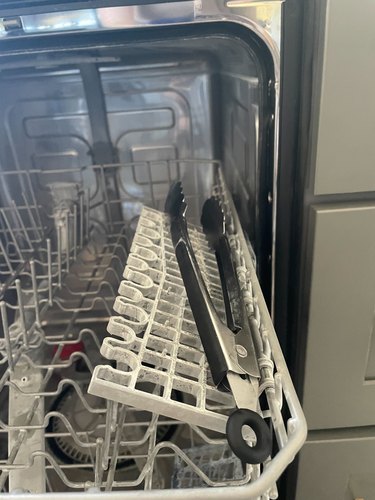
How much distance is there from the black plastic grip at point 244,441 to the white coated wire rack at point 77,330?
0.07 m

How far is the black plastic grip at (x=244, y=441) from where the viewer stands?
0.37 m

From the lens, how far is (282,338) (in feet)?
2.47

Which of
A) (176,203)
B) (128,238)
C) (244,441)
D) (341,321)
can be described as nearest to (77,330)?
(128,238)

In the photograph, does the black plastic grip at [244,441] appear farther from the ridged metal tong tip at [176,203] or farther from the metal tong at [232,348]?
the ridged metal tong tip at [176,203]

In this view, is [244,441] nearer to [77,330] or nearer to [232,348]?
[232,348]

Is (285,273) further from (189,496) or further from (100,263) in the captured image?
(100,263)

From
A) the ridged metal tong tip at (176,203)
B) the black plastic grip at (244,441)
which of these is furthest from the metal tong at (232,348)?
the ridged metal tong tip at (176,203)

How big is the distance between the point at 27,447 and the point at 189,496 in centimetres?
33

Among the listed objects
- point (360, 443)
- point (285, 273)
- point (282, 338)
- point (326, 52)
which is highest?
point (326, 52)

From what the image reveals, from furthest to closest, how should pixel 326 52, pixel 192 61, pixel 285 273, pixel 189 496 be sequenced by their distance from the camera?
pixel 192 61
pixel 285 273
pixel 326 52
pixel 189 496

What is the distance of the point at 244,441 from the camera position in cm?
38

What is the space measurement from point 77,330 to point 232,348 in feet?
2.00

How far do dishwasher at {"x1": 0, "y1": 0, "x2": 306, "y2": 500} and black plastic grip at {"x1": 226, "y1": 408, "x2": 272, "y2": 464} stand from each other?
0.04 ft

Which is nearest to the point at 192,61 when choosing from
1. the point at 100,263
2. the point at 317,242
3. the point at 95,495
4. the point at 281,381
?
the point at 100,263
